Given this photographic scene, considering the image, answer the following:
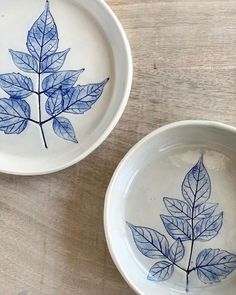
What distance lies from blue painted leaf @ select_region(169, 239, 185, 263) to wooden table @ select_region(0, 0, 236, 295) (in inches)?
3.3

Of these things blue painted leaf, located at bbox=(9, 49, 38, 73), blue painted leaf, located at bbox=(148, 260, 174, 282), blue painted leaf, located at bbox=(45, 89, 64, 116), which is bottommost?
blue painted leaf, located at bbox=(148, 260, 174, 282)

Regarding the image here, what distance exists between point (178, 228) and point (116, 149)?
0.14 m

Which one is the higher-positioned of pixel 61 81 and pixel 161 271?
pixel 61 81

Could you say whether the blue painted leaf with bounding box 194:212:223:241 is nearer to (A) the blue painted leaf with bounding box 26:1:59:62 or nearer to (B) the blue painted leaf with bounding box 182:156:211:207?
(B) the blue painted leaf with bounding box 182:156:211:207

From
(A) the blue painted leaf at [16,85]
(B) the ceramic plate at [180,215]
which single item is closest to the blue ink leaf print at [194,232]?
(B) the ceramic plate at [180,215]

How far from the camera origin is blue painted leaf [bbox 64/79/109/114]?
34.3 inches

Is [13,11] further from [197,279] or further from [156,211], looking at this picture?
[197,279]

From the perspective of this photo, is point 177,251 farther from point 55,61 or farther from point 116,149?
point 55,61

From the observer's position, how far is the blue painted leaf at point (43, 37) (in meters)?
0.88

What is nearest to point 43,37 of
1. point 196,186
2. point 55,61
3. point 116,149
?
point 55,61

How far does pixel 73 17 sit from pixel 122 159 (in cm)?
22

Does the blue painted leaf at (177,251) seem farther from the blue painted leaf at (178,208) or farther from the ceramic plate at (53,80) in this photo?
the ceramic plate at (53,80)

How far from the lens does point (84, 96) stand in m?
0.87

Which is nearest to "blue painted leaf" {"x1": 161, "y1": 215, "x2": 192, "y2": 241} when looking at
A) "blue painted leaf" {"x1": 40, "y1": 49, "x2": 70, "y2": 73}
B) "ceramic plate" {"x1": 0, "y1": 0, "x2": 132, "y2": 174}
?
"ceramic plate" {"x1": 0, "y1": 0, "x2": 132, "y2": 174}
